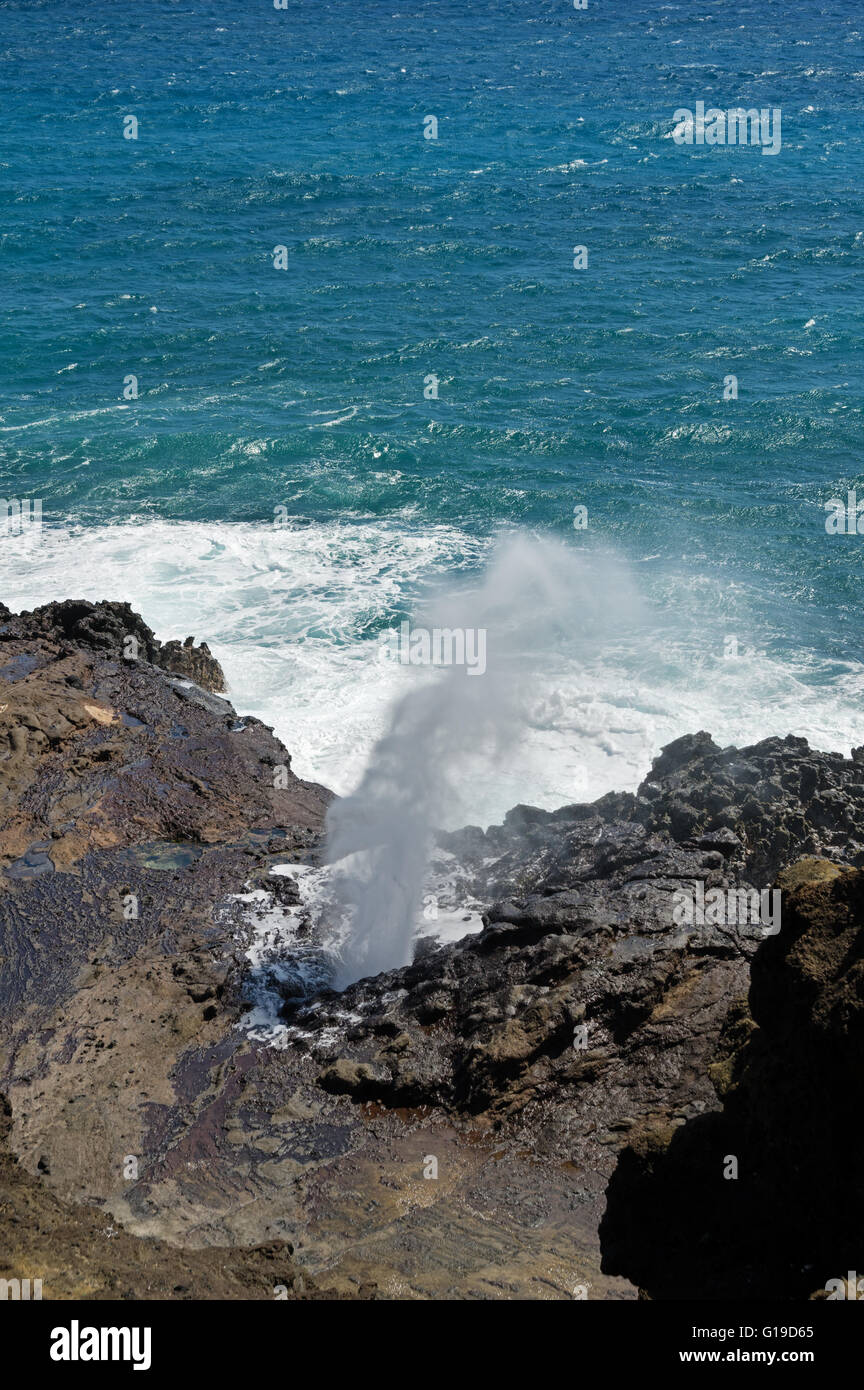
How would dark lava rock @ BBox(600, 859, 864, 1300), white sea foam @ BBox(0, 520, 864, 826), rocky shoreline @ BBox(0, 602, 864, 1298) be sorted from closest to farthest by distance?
dark lava rock @ BBox(600, 859, 864, 1300) → rocky shoreline @ BBox(0, 602, 864, 1298) → white sea foam @ BBox(0, 520, 864, 826)

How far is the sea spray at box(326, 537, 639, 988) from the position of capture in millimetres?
19828

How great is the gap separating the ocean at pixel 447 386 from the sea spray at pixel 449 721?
399mm

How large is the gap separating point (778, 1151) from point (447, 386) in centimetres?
3869

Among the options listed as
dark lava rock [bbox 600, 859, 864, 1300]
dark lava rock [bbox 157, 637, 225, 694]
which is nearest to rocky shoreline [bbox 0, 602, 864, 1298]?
dark lava rock [bbox 600, 859, 864, 1300]

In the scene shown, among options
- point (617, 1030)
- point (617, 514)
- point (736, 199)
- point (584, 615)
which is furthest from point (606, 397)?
point (617, 1030)

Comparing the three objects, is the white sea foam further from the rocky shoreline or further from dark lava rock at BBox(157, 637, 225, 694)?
the rocky shoreline

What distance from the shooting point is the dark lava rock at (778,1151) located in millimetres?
9867

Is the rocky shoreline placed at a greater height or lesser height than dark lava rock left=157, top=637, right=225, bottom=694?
lesser

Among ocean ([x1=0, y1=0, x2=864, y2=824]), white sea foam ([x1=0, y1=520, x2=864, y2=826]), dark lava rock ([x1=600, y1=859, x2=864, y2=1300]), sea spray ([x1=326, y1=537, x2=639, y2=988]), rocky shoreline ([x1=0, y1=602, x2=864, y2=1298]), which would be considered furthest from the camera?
ocean ([x1=0, y1=0, x2=864, y2=824])

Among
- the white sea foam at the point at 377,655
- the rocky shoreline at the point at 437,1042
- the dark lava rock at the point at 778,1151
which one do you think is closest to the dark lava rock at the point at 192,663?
the white sea foam at the point at 377,655

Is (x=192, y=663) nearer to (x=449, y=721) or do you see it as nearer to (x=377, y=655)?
(x=377, y=655)

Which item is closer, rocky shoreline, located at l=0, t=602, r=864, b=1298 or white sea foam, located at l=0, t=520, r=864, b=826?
rocky shoreline, located at l=0, t=602, r=864, b=1298

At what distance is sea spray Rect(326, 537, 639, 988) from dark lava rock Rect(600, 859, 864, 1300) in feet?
24.7
